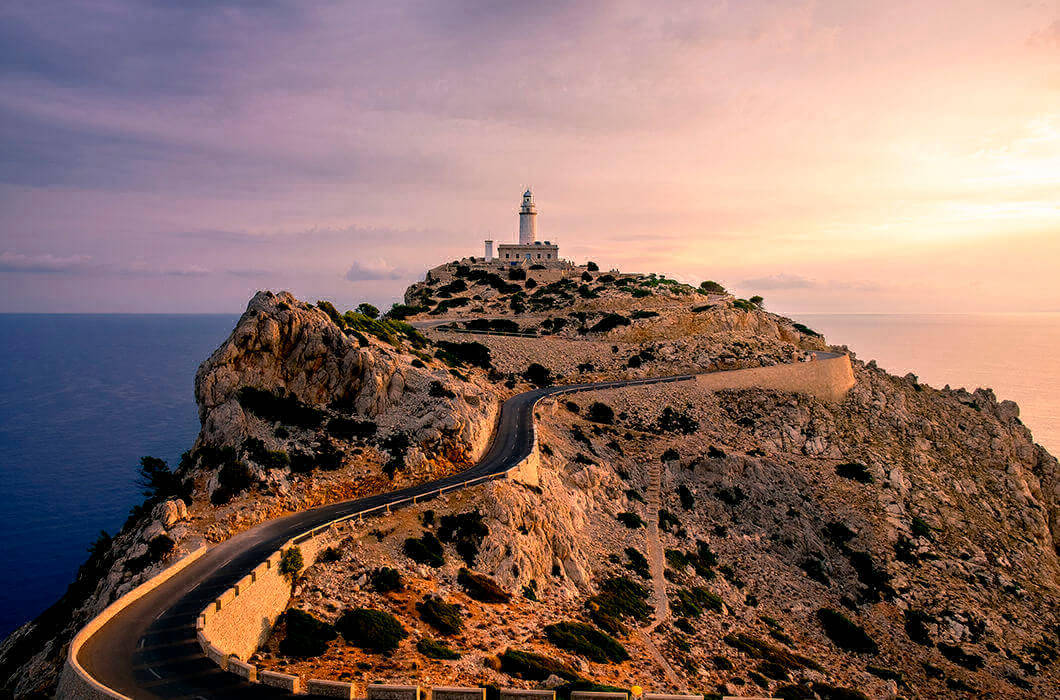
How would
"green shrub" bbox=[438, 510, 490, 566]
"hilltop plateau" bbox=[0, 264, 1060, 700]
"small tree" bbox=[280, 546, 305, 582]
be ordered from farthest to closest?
"green shrub" bbox=[438, 510, 490, 566]
"hilltop plateau" bbox=[0, 264, 1060, 700]
"small tree" bbox=[280, 546, 305, 582]

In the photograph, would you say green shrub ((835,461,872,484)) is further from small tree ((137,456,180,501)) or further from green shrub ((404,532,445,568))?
small tree ((137,456,180,501))

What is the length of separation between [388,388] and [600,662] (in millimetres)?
21645

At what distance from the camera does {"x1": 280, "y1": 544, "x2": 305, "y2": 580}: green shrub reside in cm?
2103

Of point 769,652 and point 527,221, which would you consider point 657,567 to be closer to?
point 769,652

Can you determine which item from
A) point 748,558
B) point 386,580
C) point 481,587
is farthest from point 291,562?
point 748,558

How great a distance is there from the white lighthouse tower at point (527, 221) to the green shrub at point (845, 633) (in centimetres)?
7434

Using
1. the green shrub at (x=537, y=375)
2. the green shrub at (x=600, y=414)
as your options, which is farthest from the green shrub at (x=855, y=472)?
the green shrub at (x=537, y=375)

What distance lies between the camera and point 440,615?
70.3 feet

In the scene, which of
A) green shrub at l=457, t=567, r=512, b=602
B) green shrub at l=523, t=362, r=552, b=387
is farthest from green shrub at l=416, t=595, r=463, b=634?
green shrub at l=523, t=362, r=552, b=387

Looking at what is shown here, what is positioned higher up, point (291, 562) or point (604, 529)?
point (291, 562)

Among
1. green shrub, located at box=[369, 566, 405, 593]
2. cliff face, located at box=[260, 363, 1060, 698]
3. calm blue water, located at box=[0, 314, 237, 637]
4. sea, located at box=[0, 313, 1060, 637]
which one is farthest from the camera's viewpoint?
sea, located at box=[0, 313, 1060, 637]

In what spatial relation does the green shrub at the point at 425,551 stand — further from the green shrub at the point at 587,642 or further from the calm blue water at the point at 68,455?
the calm blue water at the point at 68,455

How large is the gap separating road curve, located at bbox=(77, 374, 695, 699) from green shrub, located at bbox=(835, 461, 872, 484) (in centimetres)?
3686

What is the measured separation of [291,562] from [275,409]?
43.6 feet
